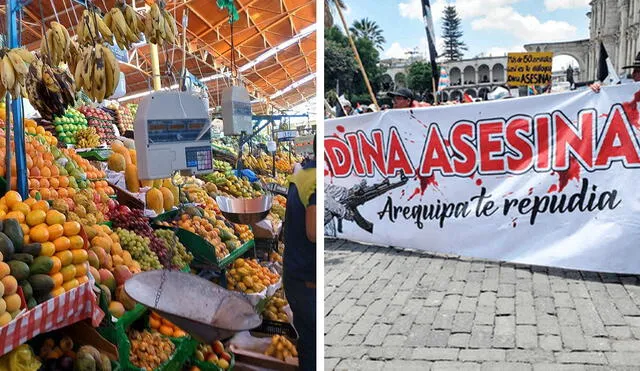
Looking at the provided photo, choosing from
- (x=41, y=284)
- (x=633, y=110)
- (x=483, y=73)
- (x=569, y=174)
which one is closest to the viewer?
(x=41, y=284)

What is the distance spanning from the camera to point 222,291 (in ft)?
6.69

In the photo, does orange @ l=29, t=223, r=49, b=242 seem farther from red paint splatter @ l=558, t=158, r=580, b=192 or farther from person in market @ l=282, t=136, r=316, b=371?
red paint splatter @ l=558, t=158, r=580, b=192

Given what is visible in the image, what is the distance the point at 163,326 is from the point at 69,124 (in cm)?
69

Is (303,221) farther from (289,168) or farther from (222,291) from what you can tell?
(222,291)

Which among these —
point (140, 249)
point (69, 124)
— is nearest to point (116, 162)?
point (69, 124)

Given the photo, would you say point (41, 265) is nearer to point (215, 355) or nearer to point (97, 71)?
point (97, 71)

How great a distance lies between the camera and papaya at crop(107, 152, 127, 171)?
190 cm

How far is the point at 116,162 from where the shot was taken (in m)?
1.92

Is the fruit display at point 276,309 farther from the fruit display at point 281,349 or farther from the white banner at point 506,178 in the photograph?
the white banner at point 506,178

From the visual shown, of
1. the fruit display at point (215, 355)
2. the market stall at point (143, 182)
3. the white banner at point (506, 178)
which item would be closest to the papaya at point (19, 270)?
the market stall at point (143, 182)

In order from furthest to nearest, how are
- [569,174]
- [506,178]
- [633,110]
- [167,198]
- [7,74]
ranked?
[506,178] → [569,174] → [633,110] → [167,198] → [7,74]

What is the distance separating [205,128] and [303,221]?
0.47 metres

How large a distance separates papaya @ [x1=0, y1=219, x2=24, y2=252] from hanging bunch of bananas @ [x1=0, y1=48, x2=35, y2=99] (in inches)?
12.7

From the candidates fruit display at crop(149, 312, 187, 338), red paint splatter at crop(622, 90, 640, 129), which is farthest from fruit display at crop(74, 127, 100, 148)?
red paint splatter at crop(622, 90, 640, 129)
